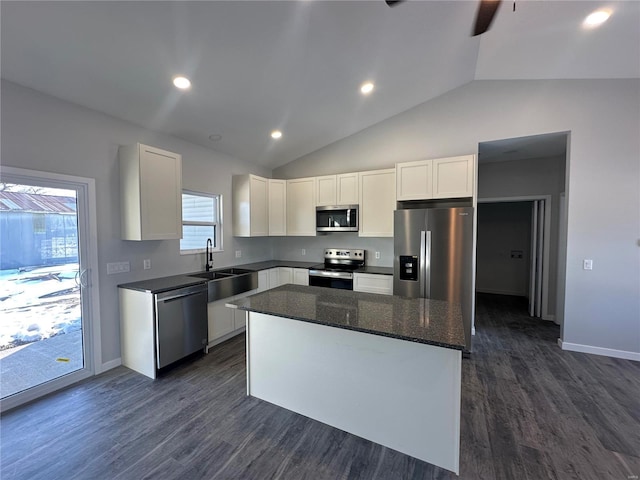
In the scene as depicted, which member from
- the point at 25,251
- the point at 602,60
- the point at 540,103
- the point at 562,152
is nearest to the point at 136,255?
the point at 25,251

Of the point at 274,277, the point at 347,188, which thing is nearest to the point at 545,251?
the point at 347,188

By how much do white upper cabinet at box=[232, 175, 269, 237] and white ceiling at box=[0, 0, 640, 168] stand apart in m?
0.81

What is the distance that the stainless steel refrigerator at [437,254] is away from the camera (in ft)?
10.8

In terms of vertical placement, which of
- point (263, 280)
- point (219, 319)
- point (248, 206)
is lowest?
point (219, 319)

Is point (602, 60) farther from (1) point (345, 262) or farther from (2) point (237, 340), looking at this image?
(2) point (237, 340)

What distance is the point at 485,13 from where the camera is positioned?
1645 millimetres

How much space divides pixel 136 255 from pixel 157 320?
901 mm

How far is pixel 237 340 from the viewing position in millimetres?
3752

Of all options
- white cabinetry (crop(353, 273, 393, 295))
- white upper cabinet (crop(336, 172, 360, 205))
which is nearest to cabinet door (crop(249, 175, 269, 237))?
white upper cabinet (crop(336, 172, 360, 205))

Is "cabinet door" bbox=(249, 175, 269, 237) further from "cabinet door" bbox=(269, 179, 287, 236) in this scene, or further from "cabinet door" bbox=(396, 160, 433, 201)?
"cabinet door" bbox=(396, 160, 433, 201)

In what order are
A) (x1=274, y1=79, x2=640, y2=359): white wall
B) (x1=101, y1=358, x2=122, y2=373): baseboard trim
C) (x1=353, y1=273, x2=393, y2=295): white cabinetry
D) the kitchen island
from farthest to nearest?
(x1=353, y1=273, x2=393, y2=295): white cabinetry, (x1=274, y1=79, x2=640, y2=359): white wall, (x1=101, y1=358, x2=122, y2=373): baseboard trim, the kitchen island

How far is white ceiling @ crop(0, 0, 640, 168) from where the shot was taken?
1992mm

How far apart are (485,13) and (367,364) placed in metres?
2.38

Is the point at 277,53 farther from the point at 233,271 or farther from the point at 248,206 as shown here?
the point at 233,271
